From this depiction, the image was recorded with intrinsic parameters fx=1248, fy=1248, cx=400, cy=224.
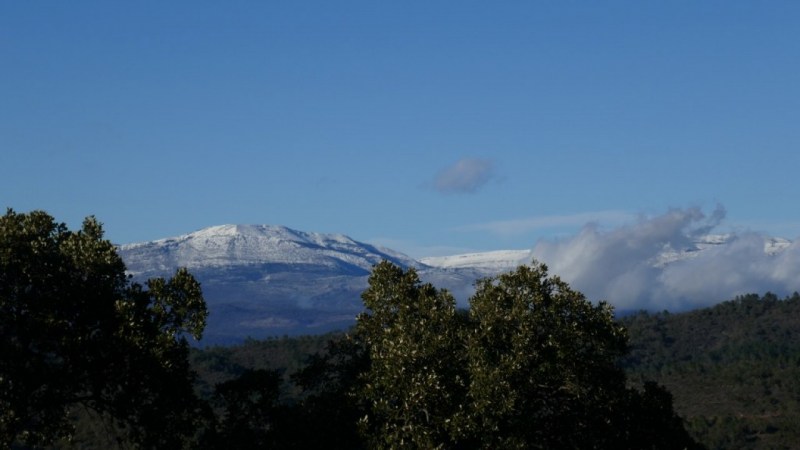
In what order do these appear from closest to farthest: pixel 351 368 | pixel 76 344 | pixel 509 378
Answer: pixel 76 344 < pixel 509 378 < pixel 351 368

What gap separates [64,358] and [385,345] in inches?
449

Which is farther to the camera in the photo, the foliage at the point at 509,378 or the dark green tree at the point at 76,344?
the foliage at the point at 509,378

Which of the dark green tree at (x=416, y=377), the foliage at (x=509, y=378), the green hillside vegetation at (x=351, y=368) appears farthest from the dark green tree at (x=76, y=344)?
the foliage at (x=509, y=378)

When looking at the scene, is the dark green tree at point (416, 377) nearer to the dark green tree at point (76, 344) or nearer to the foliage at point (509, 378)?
the foliage at point (509, 378)

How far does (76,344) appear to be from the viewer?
4162 cm

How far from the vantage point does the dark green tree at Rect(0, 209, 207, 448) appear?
1619 inches

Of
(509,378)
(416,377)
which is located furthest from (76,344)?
(509,378)

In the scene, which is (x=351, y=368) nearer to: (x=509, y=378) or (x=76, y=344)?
(x=509, y=378)

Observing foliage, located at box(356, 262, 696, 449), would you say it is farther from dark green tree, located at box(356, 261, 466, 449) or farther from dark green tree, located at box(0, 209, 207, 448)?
dark green tree, located at box(0, 209, 207, 448)

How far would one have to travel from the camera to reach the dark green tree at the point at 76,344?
135 feet

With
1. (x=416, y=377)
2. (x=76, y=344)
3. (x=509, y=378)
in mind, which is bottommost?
(x=509, y=378)

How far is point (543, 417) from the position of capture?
46.3m

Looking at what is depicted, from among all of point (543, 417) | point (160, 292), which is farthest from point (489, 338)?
point (160, 292)

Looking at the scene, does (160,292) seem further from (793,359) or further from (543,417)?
(793,359)
